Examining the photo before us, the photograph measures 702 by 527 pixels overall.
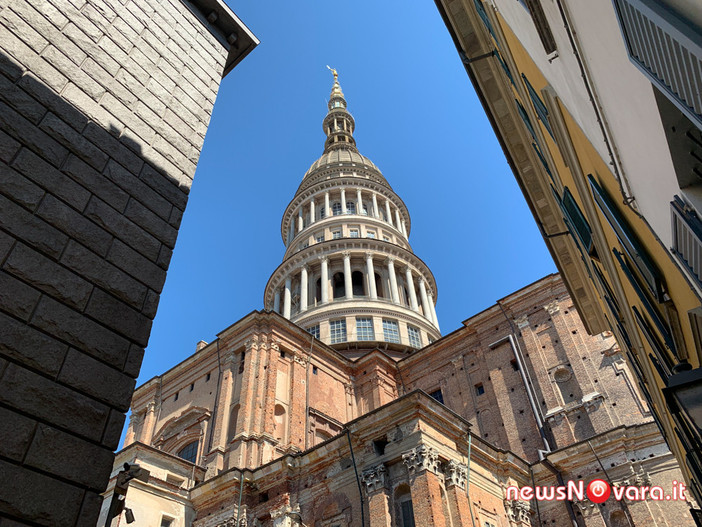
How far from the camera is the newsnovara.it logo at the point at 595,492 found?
1911 cm

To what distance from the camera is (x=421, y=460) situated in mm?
17234

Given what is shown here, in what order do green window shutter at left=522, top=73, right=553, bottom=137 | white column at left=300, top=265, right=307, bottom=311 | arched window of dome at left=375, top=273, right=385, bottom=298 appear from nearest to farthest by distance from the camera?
1. green window shutter at left=522, top=73, right=553, bottom=137
2. white column at left=300, top=265, right=307, bottom=311
3. arched window of dome at left=375, top=273, right=385, bottom=298

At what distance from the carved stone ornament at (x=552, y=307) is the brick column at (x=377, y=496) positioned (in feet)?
42.7

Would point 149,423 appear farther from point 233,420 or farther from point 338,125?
point 338,125

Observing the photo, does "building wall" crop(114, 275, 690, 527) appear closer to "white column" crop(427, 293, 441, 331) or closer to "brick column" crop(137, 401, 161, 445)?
"brick column" crop(137, 401, 161, 445)

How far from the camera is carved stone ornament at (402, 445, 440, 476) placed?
677 inches

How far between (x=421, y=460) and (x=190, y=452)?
13.9 m

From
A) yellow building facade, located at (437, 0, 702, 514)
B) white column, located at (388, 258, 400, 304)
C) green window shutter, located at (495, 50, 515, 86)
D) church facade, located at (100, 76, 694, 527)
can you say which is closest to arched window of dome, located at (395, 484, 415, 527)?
church facade, located at (100, 76, 694, 527)

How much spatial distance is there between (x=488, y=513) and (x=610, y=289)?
1139 centimetres

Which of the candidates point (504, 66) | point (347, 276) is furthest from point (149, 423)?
point (504, 66)

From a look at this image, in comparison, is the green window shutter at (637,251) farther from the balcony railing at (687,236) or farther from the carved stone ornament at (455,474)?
the carved stone ornament at (455,474)

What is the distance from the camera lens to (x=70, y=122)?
19.8 feet

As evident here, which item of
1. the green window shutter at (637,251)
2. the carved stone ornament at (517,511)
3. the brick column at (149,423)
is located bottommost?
the green window shutter at (637,251)

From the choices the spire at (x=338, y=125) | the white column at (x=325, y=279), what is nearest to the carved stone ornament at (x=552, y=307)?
the white column at (x=325, y=279)
